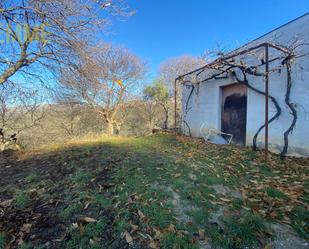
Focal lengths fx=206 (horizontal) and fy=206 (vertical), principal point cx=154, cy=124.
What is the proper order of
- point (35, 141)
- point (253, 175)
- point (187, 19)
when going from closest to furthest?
point (253, 175)
point (187, 19)
point (35, 141)

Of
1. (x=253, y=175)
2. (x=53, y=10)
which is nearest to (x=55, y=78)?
(x=53, y=10)

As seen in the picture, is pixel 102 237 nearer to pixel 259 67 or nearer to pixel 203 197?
pixel 203 197

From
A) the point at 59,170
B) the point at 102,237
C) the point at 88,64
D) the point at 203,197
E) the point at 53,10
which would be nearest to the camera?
the point at 102,237

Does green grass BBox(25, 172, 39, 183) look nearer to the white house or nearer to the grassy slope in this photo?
the grassy slope

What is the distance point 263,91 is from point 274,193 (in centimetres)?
352

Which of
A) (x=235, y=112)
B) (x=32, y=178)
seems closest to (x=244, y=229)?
(x=32, y=178)

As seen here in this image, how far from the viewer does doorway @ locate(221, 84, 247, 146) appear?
6.40 metres

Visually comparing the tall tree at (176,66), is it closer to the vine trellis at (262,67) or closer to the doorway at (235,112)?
the vine trellis at (262,67)

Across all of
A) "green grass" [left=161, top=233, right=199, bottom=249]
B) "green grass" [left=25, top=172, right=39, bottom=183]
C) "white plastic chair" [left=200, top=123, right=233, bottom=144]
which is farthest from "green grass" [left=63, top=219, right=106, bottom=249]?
"white plastic chair" [left=200, top=123, right=233, bottom=144]

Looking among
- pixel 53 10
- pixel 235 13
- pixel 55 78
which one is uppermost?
pixel 235 13

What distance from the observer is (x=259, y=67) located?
560cm

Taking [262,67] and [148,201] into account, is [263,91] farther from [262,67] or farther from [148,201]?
[148,201]

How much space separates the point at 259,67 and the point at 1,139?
882cm

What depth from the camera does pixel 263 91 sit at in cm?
549
